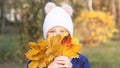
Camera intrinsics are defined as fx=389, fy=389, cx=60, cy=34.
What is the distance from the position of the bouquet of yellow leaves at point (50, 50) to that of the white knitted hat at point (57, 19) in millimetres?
352

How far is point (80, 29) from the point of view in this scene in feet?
47.8

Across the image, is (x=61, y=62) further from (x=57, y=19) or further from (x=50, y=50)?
(x=57, y=19)

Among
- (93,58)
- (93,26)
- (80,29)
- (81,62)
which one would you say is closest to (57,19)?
(81,62)

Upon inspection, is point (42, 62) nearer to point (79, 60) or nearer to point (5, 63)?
point (79, 60)

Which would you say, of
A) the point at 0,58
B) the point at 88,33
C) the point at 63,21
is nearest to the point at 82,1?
the point at 88,33

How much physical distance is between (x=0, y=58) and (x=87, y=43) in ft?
15.8

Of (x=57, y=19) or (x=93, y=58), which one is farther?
(x=93, y=58)

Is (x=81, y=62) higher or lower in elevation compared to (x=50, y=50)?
lower

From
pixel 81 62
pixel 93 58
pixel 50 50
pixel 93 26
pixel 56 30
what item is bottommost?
pixel 93 58

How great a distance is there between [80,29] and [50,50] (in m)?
11.6

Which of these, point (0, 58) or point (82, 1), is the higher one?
point (82, 1)

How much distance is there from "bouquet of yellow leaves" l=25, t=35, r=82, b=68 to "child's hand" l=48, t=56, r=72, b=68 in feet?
0.11

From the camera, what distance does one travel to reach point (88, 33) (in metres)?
14.3

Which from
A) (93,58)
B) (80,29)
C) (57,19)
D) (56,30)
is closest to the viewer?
(56,30)
